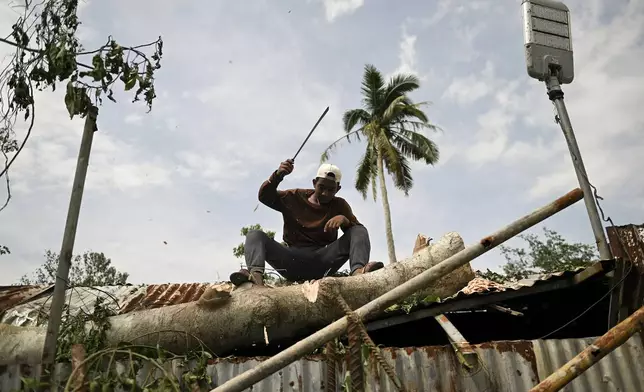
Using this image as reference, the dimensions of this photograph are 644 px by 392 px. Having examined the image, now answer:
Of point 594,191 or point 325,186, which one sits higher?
point 325,186

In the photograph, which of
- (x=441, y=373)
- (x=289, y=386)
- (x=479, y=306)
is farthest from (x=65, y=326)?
(x=479, y=306)

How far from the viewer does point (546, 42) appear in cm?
552

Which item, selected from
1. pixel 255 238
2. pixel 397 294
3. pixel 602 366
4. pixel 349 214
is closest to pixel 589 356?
pixel 397 294

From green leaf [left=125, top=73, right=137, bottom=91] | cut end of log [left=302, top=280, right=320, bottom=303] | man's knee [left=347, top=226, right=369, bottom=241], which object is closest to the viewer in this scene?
green leaf [left=125, top=73, right=137, bottom=91]

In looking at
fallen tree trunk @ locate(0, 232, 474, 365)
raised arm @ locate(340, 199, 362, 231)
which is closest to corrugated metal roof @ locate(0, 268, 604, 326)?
fallen tree trunk @ locate(0, 232, 474, 365)

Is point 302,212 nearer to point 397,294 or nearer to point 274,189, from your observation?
point 274,189

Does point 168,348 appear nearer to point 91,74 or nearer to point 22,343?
point 22,343

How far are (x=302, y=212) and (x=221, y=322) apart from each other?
212 centimetres

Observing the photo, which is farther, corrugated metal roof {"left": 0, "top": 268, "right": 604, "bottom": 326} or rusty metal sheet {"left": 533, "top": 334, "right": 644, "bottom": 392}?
corrugated metal roof {"left": 0, "top": 268, "right": 604, "bottom": 326}

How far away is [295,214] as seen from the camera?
5.58m

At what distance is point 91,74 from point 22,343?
213 cm

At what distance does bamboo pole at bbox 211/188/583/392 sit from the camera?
200cm

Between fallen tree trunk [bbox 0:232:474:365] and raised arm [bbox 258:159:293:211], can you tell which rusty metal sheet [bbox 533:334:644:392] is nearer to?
fallen tree trunk [bbox 0:232:474:365]

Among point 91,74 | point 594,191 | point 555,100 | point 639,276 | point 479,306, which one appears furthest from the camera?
point 555,100
